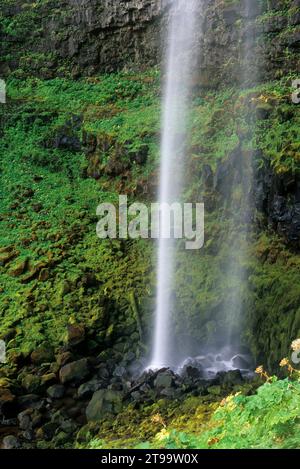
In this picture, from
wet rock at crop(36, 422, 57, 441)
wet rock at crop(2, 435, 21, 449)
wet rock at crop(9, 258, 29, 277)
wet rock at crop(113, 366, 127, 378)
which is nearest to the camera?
wet rock at crop(2, 435, 21, 449)

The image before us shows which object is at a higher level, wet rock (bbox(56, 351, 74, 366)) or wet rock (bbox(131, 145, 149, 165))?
wet rock (bbox(131, 145, 149, 165))

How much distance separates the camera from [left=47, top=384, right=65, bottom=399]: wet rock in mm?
7273

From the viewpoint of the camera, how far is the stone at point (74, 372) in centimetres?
752

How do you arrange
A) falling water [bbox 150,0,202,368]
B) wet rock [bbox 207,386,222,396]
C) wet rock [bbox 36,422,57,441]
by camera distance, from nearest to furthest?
wet rock [bbox 36,422,57,441] → wet rock [bbox 207,386,222,396] → falling water [bbox 150,0,202,368]

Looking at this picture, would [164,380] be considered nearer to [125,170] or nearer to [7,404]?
[7,404]

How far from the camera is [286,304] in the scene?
7.43 metres

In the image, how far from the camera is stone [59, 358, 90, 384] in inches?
296

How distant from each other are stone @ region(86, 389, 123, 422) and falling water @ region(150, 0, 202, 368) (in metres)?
1.28

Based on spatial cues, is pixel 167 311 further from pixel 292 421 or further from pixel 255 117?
pixel 292 421

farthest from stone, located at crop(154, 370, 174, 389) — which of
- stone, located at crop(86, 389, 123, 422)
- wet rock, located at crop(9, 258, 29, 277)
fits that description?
wet rock, located at crop(9, 258, 29, 277)

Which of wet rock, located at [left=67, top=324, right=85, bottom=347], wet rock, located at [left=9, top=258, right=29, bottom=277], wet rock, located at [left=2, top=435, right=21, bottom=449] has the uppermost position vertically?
wet rock, located at [left=9, top=258, right=29, bottom=277]

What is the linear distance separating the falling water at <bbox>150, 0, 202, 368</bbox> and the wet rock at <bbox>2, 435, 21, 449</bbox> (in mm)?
2586

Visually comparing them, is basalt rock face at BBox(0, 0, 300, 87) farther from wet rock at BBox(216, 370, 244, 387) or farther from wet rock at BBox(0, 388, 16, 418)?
wet rock at BBox(0, 388, 16, 418)

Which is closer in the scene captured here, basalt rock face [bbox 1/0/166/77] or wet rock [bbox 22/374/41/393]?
wet rock [bbox 22/374/41/393]
